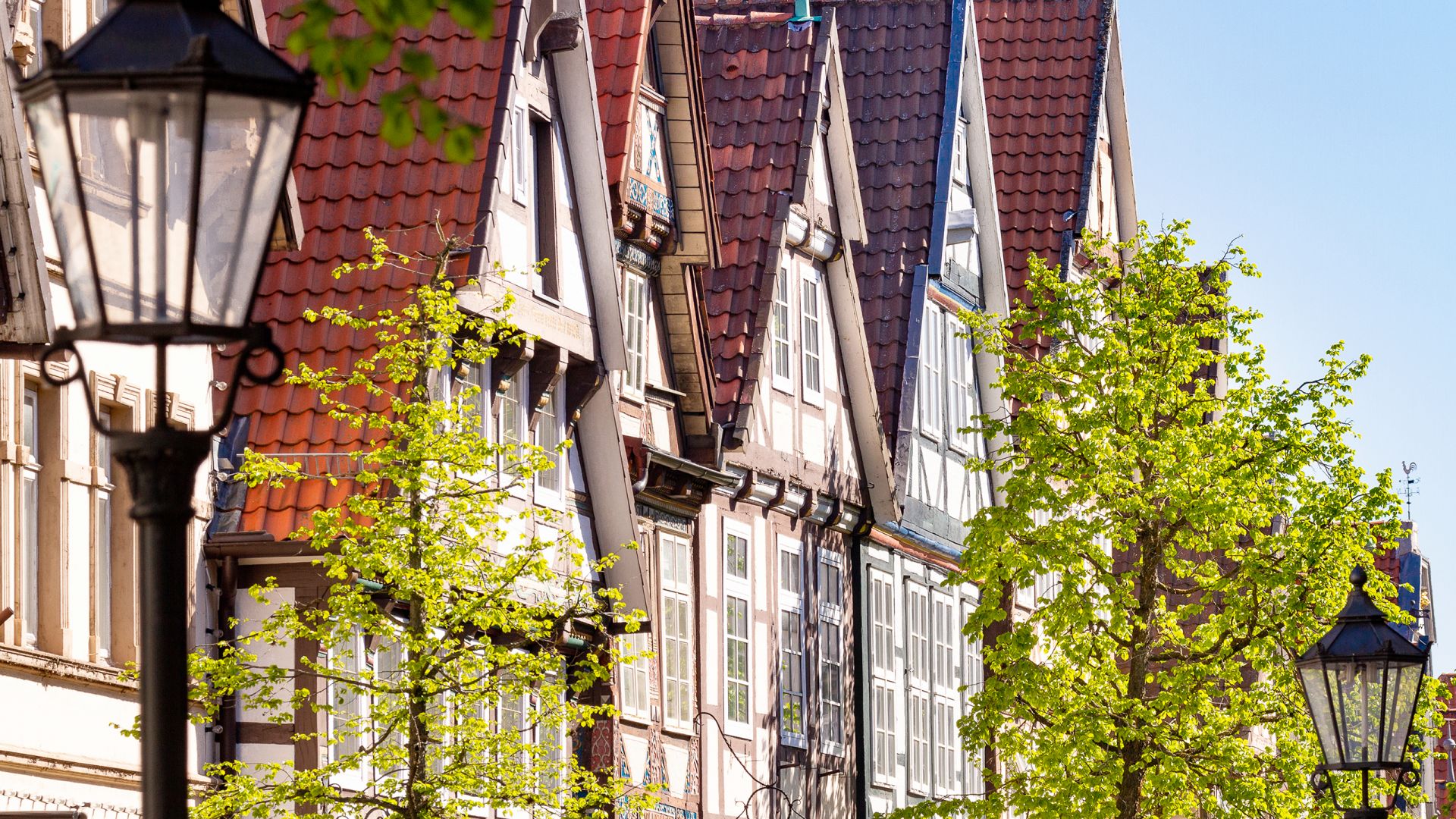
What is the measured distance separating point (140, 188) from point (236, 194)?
20 centimetres

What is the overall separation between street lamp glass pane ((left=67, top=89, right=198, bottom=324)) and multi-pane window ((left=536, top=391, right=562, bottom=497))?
14284 mm

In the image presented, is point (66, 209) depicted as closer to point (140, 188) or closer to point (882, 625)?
point (140, 188)

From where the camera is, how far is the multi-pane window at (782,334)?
2420 cm

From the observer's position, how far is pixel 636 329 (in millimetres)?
21422

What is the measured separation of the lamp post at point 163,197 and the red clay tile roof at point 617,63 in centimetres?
1538

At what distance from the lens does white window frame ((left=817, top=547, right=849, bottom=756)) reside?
2519cm

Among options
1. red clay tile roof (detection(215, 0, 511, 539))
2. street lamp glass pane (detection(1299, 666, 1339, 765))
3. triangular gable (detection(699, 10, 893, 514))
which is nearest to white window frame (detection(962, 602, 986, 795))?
triangular gable (detection(699, 10, 893, 514))

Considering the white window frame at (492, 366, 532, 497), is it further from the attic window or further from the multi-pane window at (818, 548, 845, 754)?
the multi-pane window at (818, 548, 845, 754)

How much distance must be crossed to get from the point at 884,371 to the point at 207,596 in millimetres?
12305

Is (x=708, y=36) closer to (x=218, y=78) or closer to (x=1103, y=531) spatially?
(x=1103, y=531)

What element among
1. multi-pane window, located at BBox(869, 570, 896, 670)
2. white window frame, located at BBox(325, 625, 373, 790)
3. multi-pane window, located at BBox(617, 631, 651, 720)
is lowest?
white window frame, located at BBox(325, 625, 373, 790)

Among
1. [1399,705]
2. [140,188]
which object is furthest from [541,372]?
[140,188]

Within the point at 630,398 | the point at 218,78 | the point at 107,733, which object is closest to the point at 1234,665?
the point at 630,398

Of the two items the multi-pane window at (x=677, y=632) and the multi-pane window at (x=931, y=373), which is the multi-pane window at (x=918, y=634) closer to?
the multi-pane window at (x=931, y=373)
